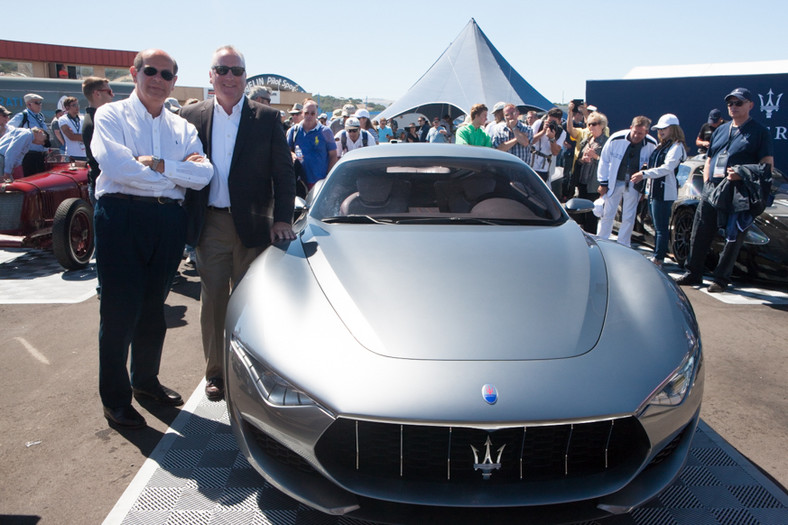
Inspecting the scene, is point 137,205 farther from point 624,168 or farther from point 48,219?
point 624,168

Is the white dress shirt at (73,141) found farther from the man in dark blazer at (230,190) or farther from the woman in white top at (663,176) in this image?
the woman in white top at (663,176)

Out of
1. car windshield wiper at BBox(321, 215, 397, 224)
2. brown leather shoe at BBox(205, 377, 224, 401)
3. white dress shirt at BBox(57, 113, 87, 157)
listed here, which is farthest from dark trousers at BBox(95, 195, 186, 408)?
white dress shirt at BBox(57, 113, 87, 157)

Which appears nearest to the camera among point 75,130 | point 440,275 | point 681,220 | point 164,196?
point 440,275

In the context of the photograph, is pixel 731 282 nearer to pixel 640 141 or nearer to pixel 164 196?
pixel 640 141

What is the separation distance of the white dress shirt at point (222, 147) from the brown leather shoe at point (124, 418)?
3.81 feet

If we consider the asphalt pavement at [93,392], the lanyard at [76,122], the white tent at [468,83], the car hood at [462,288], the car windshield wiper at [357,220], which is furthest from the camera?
the white tent at [468,83]

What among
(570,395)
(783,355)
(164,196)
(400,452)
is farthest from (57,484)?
(783,355)

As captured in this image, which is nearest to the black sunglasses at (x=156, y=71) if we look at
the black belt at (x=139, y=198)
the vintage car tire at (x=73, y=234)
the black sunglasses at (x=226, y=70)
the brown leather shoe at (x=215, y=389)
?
the black sunglasses at (x=226, y=70)

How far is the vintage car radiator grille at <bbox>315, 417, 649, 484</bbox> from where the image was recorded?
5.91 feet

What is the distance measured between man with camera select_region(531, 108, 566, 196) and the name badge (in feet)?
7.94

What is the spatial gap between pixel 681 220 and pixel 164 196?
583 cm

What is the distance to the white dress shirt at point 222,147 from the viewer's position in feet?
10.5

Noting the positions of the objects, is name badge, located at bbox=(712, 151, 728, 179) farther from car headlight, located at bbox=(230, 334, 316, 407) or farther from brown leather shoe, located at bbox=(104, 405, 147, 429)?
brown leather shoe, located at bbox=(104, 405, 147, 429)

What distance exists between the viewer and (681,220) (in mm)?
6691
